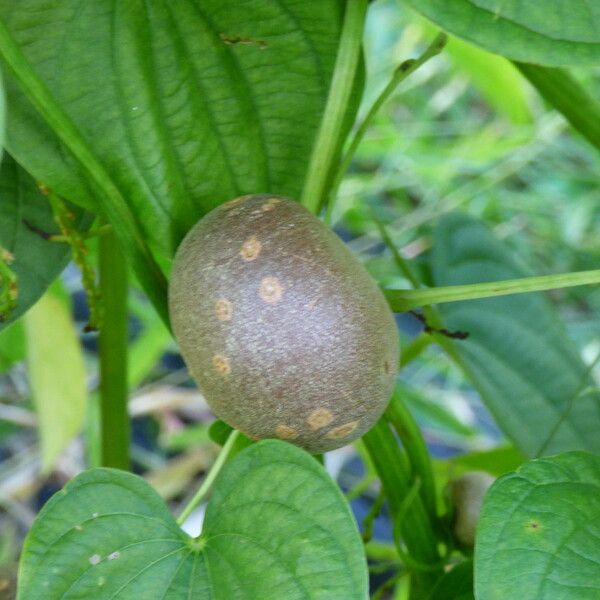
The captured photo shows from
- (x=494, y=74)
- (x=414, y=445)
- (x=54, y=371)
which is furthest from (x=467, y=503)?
(x=494, y=74)

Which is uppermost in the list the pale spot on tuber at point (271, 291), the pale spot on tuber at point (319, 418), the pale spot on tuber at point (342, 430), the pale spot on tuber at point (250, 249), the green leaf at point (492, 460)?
the pale spot on tuber at point (250, 249)

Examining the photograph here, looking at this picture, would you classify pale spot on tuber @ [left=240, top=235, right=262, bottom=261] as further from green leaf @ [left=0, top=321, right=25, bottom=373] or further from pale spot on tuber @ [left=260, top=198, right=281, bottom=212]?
green leaf @ [left=0, top=321, right=25, bottom=373]

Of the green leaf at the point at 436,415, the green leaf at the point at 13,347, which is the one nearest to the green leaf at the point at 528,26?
the green leaf at the point at 13,347

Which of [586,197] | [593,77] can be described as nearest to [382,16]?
[593,77]

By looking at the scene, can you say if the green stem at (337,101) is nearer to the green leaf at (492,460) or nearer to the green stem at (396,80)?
the green stem at (396,80)

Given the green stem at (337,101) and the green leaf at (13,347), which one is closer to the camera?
the green stem at (337,101)

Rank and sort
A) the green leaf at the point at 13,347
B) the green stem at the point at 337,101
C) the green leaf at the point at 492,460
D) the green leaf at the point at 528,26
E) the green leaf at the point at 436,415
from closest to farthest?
the green leaf at the point at 528,26, the green stem at the point at 337,101, the green leaf at the point at 492,460, the green leaf at the point at 13,347, the green leaf at the point at 436,415

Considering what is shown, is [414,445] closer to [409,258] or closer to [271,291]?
[271,291]
